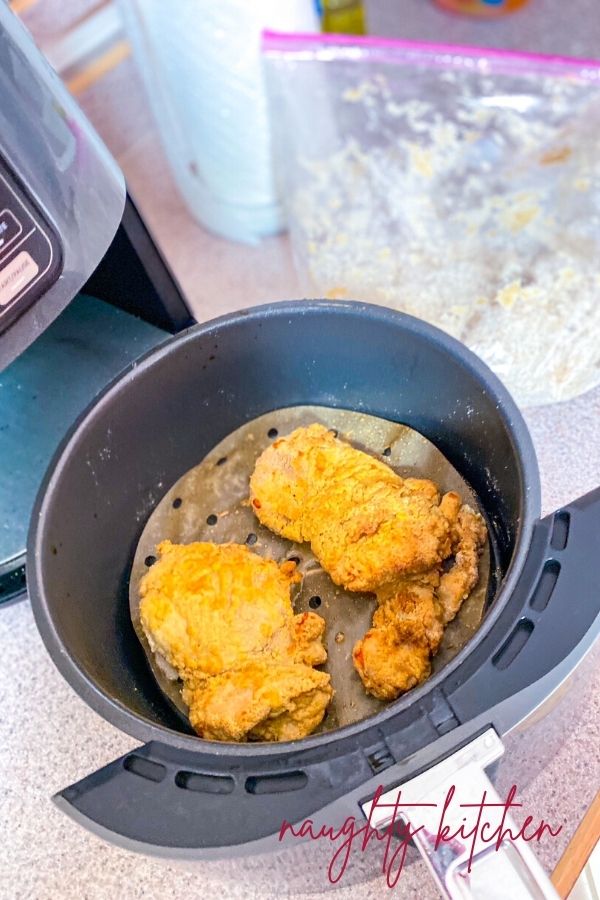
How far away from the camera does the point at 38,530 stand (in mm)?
497

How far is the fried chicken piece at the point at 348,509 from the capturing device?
1.74 ft

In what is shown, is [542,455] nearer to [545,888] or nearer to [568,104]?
[545,888]

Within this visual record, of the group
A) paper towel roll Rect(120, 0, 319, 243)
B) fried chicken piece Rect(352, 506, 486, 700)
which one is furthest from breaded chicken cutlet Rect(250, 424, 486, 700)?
paper towel roll Rect(120, 0, 319, 243)

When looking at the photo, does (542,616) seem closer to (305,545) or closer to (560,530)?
(560,530)

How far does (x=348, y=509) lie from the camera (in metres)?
0.56

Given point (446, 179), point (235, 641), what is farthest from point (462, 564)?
point (446, 179)

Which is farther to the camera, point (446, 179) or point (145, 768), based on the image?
point (446, 179)

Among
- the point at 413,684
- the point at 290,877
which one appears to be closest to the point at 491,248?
the point at 413,684

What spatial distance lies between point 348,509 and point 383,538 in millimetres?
36

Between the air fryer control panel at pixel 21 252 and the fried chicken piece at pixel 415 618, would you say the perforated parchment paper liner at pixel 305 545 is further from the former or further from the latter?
the air fryer control panel at pixel 21 252

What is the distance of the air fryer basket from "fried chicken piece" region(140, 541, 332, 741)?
0.04 meters

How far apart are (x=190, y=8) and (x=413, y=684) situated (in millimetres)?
674

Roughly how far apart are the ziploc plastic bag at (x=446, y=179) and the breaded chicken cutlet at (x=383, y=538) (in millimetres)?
268

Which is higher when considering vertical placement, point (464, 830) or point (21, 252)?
point (21, 252)
